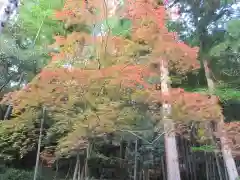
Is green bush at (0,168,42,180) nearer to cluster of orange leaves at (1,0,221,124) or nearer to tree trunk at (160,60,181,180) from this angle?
cluster of orange leaves at (1,0,221,124)

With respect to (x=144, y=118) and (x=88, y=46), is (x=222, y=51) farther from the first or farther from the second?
(x=88, y=46)

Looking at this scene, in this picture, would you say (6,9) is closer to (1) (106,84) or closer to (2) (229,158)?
(1) (106,84)

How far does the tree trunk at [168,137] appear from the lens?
614cm

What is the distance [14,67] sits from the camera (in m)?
9.49

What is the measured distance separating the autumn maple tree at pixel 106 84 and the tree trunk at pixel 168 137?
139 millimetres

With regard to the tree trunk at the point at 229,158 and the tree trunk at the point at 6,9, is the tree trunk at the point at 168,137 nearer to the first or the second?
the tree trunk at the point at 229,158

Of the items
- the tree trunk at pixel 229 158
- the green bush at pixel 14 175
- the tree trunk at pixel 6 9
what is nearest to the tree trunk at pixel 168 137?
the tree trunk at pixel 229 158

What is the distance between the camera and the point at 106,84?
5449 millimetres

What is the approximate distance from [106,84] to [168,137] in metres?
2.88

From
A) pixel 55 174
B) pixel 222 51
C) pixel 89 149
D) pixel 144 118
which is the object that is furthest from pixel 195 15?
pixel 55 174

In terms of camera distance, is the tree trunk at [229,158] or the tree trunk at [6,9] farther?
the tree trunk at [229,158]

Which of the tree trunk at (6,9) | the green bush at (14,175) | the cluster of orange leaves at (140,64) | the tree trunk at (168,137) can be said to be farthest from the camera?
the green bush at (14,175)

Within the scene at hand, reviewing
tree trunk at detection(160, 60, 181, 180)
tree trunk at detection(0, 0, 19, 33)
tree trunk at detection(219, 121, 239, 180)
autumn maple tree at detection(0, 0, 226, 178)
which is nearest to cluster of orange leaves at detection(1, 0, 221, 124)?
autumn maple tree at detection(0, 0, 226, 178)

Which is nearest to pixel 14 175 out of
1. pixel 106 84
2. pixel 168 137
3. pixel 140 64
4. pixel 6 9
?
pixel 168 137
